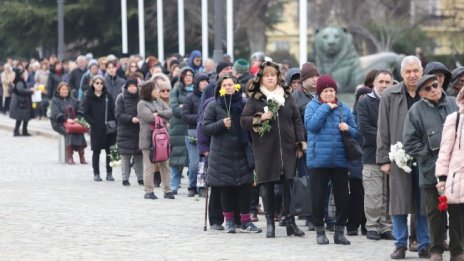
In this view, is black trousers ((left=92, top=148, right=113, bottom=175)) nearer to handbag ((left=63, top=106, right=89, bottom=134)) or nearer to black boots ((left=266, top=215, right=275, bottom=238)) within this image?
handbag ((left=63, top=106, right=89, bottom=134))

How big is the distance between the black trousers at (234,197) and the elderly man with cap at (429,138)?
2971 mm

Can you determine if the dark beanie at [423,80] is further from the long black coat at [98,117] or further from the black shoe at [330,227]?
the long black coat at [98,117]

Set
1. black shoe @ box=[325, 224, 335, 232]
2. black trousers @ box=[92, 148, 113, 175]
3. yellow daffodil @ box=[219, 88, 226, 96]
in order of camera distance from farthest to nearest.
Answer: black trousers @ box=[92, 148, 113, 175], black shoe @ box=[325, 224, 335, 232], yellow daffodil @ box=[219, 88, 226, 96]

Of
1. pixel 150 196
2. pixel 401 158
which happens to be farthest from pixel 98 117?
pixel 401 158

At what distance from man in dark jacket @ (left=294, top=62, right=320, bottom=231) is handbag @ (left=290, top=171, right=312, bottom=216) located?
1.03 ft

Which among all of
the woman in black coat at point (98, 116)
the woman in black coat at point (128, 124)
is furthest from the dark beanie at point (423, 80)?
the woman in black coat at point (98, 116)

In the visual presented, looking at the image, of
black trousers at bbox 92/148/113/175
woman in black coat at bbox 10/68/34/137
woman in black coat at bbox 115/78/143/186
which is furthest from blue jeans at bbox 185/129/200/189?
woman in black coat at bbox 10/68/34/137

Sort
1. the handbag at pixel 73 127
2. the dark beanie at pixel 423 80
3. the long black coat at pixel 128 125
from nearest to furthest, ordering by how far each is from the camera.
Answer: the dark beanie at pixel 423 80 → the long black coat at pixel 128 125 → the handbag at pixel 73 127

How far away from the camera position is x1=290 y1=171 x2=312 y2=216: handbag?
1534 centimetres

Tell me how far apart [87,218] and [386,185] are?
3.79 meters

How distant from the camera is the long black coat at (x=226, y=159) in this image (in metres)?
15.2

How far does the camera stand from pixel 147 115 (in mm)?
19703

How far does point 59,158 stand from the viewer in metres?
26.8

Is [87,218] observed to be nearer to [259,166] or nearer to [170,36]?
[259,166]
